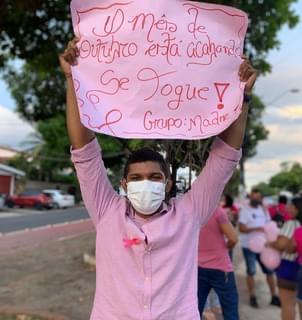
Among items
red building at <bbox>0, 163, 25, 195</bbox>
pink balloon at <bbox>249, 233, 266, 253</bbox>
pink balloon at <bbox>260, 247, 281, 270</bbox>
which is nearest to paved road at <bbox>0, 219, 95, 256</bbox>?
pink balloon at <bbox>249, 233, 266, 253</bbox>

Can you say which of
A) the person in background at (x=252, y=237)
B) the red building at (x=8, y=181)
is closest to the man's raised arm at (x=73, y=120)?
the person in background at (x=252, y=237)

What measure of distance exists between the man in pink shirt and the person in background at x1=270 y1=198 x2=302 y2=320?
2737 millimetres

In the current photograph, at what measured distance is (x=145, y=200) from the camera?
2.44 metres

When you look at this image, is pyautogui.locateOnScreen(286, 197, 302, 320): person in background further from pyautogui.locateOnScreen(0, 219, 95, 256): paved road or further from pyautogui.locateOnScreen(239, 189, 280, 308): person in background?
pyautogui.locateOnScreen(0, 219, 95, 256): paved road

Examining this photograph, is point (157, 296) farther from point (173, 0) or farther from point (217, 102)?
point (173, 0)

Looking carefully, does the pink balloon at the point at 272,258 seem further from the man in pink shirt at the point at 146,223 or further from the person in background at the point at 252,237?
the man in pink shirt at the point at 146,223

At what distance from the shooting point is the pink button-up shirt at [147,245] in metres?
2.33

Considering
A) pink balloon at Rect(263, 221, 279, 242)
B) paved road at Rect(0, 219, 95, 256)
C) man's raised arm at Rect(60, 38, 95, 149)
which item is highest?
man's raised arm at Rect(60, 38, 95, 149)

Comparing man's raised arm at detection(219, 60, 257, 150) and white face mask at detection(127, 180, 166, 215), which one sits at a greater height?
man's raised arm at detection(219, 60, 257, 150)

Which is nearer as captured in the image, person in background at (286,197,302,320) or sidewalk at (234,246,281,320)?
person in background at (286,197,302,320)

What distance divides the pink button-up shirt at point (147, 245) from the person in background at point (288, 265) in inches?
108

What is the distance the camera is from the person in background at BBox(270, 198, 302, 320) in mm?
5137

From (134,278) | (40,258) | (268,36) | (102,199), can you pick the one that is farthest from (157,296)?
(40,258)

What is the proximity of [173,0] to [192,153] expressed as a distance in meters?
1.44
